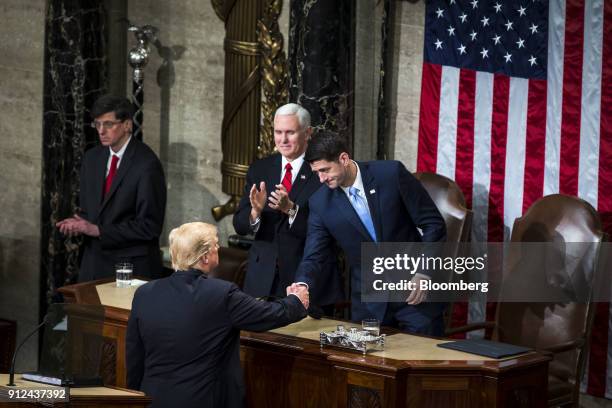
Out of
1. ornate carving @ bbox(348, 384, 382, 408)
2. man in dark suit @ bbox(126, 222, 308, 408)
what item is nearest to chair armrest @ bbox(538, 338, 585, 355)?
ornate carving @ bbox(348, 384, 382, 408)

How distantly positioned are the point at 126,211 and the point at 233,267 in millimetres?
878

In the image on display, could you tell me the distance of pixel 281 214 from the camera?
6.98 meters

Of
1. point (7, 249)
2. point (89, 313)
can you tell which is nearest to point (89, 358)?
point (89, 313)

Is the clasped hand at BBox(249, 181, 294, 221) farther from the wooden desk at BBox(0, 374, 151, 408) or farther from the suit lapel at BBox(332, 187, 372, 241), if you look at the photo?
the wooden desk at BBox(0, 374, 151, 408)

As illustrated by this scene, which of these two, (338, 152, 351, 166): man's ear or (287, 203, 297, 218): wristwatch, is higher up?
(338, 152, 351, 166): man's ear

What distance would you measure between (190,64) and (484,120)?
105 inches

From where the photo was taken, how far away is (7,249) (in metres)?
9.56

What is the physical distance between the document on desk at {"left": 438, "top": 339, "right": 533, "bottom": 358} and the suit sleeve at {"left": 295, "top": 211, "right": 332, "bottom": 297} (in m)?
0.92

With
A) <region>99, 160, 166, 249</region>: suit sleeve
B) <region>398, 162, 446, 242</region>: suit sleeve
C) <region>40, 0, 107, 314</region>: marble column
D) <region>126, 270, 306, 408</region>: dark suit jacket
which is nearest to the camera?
<region>126, 270, 306, 408</region>: dark suit jacket

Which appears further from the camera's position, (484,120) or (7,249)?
(7,249)

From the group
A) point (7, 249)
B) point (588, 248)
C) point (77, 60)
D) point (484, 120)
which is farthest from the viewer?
point (7, 249)

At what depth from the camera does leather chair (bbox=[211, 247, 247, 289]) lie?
8.06 m

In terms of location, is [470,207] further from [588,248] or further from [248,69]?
[248,69]

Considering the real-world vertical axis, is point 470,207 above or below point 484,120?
below
